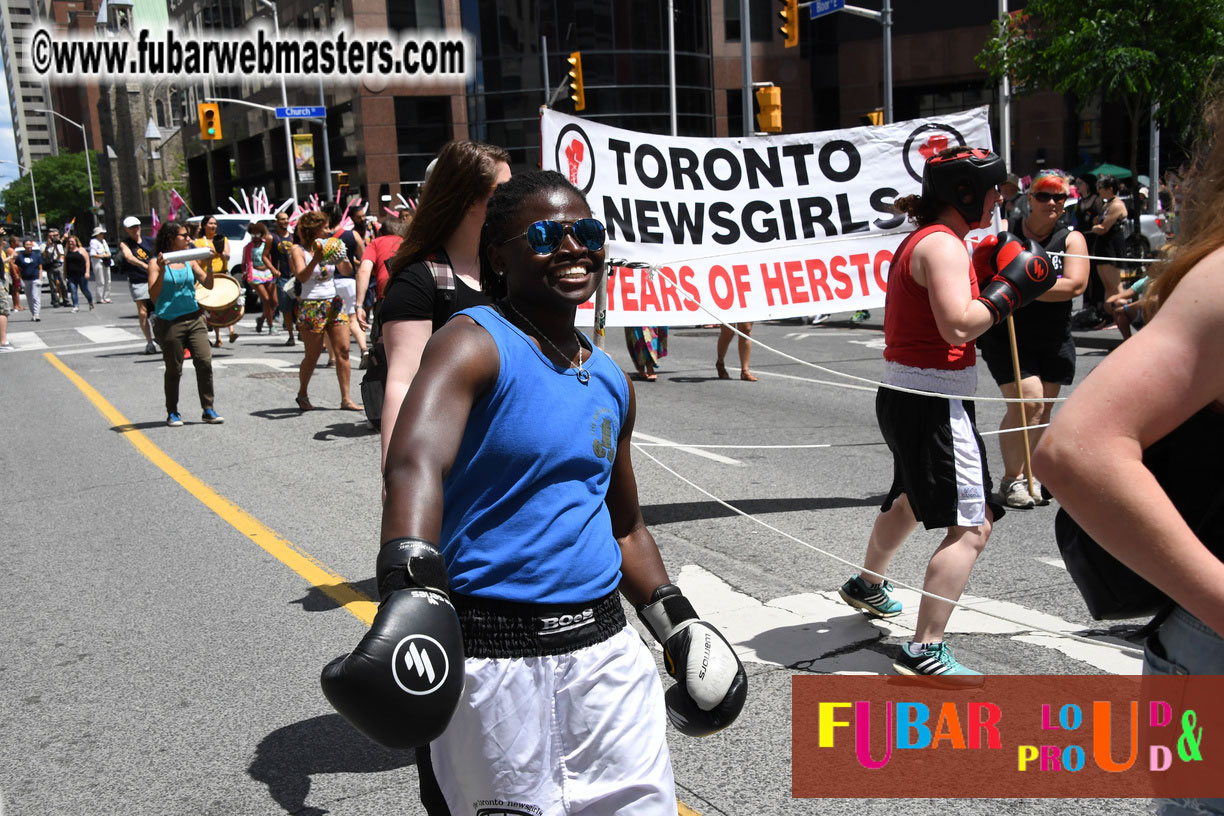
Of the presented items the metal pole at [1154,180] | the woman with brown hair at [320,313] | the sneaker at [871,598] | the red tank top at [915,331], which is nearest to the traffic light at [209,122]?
the woman with brown hair at [320,313]

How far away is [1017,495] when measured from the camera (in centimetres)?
664

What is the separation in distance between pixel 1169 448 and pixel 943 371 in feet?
8.50

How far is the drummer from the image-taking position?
10.3 meters

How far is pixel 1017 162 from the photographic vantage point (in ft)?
129

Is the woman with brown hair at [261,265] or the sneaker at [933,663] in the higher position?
the woman with brown hair at [261,265]

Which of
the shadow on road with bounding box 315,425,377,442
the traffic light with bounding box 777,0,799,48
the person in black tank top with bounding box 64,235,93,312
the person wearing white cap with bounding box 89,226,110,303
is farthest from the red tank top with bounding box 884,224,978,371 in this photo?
the person wearing white cap with bounding box 89,226,110,303

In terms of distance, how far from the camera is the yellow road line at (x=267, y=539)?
518cm

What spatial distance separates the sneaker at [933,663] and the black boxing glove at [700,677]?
75.9 inches

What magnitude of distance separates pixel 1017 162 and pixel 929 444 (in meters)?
38.7

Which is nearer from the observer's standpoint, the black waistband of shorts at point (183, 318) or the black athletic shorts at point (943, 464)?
the black athletic shorts at point (943, 464)

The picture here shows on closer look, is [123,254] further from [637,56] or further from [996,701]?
[637,56]

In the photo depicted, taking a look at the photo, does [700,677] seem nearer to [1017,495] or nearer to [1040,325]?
[1017,495]

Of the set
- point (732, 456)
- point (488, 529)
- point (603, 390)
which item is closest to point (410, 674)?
point (488, 529)

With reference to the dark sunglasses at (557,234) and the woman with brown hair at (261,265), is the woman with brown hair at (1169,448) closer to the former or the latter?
the dark sunglasses at (557,234)
